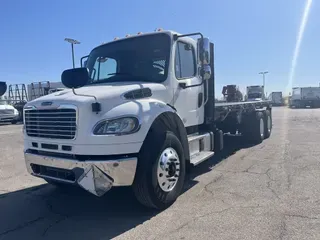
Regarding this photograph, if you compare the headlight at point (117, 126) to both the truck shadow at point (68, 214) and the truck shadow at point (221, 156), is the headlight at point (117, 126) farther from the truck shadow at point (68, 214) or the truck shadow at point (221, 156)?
the truck shadow at point (221, 156)

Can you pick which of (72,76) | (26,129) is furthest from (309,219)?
(26,129)

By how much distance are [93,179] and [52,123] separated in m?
1.02

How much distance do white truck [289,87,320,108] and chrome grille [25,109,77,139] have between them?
43.2 m

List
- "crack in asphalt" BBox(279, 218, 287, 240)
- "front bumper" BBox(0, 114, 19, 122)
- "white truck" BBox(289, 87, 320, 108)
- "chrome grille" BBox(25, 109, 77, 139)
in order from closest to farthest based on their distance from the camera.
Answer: "crack in asphalt" BBox(279, 218, 287, 240) < "chrome grille" BBox(25, 109, 77, 139) < "front bumper" BBox(0, 114, 19, 122) < "white truck" BBox(289, 87, 320, 108)

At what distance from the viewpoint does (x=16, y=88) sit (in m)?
29.1

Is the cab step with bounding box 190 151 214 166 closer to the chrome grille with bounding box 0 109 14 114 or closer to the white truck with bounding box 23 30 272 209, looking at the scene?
the white truck with bounding box 23 30 272 209

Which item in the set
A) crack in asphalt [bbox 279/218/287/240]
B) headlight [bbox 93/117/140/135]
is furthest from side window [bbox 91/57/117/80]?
crack in asphalt [bbox 279/218/287/240]

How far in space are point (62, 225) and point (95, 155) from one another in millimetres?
1047

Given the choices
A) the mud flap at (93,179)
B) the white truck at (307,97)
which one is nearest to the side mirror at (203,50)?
the mud flap at (93,179)

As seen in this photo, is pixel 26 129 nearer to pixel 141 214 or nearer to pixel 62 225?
pixel 62 225

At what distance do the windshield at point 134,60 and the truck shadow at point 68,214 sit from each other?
197 centimetres

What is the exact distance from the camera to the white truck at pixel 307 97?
41625 millimetres

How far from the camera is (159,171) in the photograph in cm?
433

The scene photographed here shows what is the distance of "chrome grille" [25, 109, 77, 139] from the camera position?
156 inches
